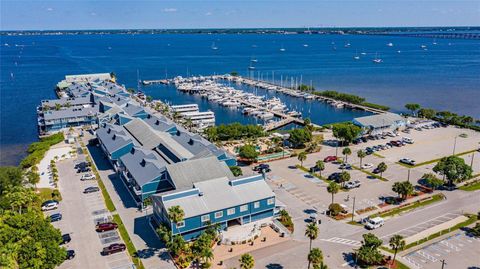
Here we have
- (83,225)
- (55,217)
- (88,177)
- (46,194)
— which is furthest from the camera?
(88,177)

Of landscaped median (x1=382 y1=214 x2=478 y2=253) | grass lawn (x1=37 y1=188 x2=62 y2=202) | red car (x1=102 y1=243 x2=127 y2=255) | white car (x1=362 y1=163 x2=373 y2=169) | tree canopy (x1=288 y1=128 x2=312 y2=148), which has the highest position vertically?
tree canopy (x1=288 y1=128 x2=312 y2=148)

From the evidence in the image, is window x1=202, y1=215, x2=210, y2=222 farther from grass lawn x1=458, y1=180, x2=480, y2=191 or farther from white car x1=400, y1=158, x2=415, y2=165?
white car x1=400, y1=158, x2=415, y2=165

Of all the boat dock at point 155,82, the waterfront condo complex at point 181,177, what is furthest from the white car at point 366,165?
the boat dock at point 155,82

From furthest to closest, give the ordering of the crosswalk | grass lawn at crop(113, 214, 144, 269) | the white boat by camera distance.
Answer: the white boat, the crosswalk, grass lawn at crop(113, 214, 144, 269)

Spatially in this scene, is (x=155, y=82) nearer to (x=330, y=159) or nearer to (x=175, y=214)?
(x=330, y=159)

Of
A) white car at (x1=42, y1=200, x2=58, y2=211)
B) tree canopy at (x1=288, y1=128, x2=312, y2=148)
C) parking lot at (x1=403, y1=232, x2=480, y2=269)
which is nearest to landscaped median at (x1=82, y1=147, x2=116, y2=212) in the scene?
white car at (x1=42, y1=200, x2=58, y2=211)

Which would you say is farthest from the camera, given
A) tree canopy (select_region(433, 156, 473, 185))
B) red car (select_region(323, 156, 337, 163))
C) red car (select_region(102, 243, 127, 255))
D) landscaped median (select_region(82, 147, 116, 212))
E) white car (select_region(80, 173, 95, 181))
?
red car (select_region(323, 156, 337, 163))

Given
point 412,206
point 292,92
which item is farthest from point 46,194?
point 292,92

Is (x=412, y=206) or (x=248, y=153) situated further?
(x=248, y=153)
